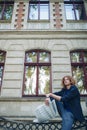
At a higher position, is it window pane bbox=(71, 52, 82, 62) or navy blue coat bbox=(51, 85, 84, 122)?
window pane bbox=(71, 52, 82, 62)

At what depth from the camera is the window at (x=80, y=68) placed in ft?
29.5

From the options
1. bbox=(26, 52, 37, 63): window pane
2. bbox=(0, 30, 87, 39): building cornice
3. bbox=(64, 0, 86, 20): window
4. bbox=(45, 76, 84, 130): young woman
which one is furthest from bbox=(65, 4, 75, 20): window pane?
bbox=(45, 76, 84, 130): young woman

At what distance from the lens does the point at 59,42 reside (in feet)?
33.4

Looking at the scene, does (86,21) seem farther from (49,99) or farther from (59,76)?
(49,99)

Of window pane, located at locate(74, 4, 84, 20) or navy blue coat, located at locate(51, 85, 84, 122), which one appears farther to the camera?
window pane, located at locate(74, 4, 84, 20)

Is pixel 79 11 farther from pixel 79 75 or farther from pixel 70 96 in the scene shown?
pixel 70 96

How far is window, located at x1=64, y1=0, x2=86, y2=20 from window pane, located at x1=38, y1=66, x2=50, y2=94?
12.1 feet

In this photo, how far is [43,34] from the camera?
413 inches

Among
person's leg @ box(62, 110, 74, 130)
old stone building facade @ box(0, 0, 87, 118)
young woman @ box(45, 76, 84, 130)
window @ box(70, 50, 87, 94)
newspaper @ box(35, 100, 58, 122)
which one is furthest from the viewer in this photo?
window @ box(70, 50, 87, 94)

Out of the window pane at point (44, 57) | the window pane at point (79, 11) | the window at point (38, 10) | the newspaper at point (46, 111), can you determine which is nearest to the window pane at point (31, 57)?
the window pane at point (44, 57)

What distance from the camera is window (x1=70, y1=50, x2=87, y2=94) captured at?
29.5ft

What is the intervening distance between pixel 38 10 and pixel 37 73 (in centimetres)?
458

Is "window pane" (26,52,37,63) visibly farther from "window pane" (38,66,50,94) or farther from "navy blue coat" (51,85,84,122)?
"navy blue coat" (51,85,84,122)

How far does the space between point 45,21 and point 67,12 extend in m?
1.65
